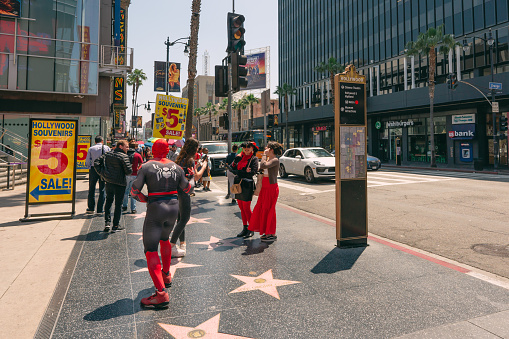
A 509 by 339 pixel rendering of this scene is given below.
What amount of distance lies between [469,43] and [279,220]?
33.5 metres

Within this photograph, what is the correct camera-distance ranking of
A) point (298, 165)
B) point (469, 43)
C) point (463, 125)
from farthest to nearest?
point (469, 43) → point (463, 125) → point (298, 165)

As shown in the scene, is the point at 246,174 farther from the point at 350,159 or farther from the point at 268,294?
the point at 268,294

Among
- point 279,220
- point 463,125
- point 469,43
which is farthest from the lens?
point 469,43

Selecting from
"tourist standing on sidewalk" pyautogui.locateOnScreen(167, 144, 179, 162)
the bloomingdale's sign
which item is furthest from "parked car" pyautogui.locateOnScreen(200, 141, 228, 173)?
the bloomingdale's sign

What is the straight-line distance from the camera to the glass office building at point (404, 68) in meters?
28.6

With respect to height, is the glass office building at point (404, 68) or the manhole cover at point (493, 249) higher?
the glass office building at point (404, 68)

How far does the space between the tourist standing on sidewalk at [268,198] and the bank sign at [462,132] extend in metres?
28.8

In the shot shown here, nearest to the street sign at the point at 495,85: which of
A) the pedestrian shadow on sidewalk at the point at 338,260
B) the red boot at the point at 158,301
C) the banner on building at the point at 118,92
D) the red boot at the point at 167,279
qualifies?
the pedestrian shadow on sidewalk at the point at 338,260

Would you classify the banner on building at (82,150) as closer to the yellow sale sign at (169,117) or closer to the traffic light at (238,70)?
the yellow sale sign at (169,117)

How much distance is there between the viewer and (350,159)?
586 centimetres

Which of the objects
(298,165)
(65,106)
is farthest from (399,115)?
(65,106)

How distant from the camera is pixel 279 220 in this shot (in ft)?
26.7

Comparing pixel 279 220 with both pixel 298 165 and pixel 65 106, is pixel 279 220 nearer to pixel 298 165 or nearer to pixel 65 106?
pixel 298 165

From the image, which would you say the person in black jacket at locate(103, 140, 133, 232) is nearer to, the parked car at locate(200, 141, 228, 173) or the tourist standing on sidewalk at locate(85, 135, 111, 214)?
the tourist standing on sidewalk at locate(85, 135, 111, 214)
